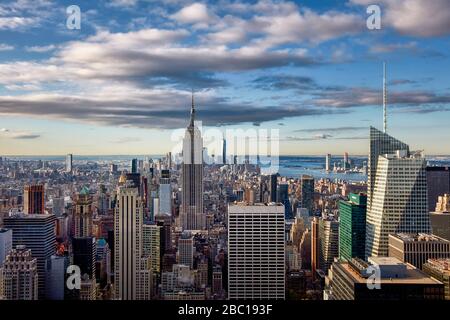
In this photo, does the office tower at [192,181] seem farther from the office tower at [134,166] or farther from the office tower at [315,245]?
the office tower at [315,245]

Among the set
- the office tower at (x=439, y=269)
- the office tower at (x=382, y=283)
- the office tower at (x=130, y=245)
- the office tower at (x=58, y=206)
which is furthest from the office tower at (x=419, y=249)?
the office tower at (x=58, y=206)

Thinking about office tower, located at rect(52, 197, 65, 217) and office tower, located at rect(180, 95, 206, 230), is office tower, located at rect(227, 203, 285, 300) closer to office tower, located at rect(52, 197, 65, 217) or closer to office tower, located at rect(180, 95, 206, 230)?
office tower, located at rect(180, 95, 206, 230)

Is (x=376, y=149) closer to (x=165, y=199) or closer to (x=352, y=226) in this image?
(x=352, y=226)

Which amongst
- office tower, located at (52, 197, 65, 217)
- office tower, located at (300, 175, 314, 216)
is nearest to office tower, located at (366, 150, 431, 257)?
office tower, located at (300, 175, 314, 216)

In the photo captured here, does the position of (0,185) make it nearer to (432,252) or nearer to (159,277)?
(159,277)

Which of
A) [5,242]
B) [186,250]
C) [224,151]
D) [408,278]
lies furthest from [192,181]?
[408,278]
